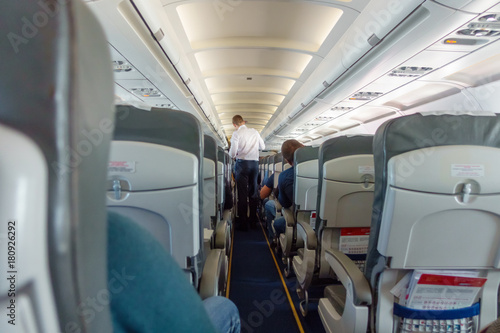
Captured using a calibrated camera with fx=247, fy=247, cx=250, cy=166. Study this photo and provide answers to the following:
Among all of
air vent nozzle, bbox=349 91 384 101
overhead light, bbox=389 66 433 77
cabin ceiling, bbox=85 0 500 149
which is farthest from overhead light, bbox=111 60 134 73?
air vent nozzle, bbox=349 91 384 101

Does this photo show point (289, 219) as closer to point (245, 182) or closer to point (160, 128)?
point (245, 182)

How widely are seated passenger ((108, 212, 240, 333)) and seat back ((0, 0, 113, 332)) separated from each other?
4.0 inches

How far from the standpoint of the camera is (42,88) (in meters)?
0.26

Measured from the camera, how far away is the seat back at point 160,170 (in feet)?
3.90

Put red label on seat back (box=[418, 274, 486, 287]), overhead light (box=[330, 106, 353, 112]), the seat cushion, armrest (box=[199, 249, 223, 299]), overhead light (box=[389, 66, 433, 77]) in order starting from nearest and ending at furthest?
Answer: red label on seat back (box=[418, 274, 486, 287])
armrest (box=[199, 249, 223, 299])
the seat cushion
overhead light (box=[389, 66, 433, 77])
overhead light (box=[330, 106, 353, 112])

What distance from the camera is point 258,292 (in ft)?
10.2

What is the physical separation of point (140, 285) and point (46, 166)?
244 mm

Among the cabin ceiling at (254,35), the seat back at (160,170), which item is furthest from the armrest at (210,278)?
the cabin ceiling at (254,35)

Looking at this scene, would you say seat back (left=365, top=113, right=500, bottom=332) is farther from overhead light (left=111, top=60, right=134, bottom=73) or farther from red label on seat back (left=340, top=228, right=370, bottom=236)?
overhead light (left=111, top=60, right=134, bottom=73)

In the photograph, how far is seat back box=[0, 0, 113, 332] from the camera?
24 cm

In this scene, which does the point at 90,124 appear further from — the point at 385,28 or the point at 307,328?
the point at 385,28

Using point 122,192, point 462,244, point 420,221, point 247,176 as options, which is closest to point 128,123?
point 122,192

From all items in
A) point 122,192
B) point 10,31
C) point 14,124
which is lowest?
point 122,192

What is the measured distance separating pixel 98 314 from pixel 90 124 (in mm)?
232
